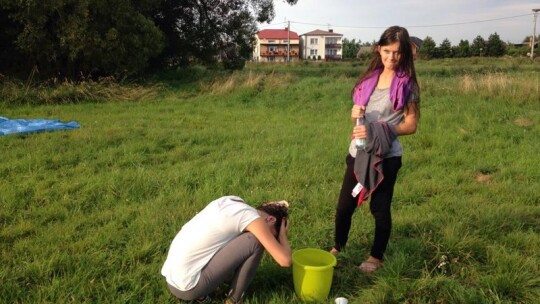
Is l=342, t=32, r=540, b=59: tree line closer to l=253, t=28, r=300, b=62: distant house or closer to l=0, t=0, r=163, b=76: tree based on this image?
l=253, t=28, r=300, b=62: distant house

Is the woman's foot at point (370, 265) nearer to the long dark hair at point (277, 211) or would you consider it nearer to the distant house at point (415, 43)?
the long dark hair at point (277, 211)

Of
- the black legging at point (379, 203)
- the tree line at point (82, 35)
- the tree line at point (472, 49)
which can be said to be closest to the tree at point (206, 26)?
the tree line at point (82, 35)

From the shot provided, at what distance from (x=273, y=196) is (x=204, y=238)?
203 centimetres

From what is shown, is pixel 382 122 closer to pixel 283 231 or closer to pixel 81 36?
pixel 283 231

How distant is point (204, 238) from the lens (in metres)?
2.29

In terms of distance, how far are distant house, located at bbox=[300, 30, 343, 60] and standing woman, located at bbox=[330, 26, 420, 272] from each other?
87895 millimetres

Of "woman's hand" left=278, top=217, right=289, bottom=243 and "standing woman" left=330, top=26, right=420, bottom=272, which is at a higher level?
"standing woman" left=330, top=26, right=420, bottom=272

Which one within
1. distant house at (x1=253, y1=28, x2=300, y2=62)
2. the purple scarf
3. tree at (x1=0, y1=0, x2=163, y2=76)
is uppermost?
distant house at (x1=253, y1=28, x2=300, y2=62)

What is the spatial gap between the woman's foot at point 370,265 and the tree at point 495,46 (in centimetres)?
5670

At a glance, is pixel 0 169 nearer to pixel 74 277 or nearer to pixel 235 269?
pixel 74 277

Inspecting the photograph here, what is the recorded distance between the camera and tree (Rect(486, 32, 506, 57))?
51.9 metres

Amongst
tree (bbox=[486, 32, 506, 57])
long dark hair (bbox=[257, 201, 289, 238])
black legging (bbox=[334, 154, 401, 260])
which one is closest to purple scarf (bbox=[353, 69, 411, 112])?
black legging (bbox=[334, 154, 401, 260])

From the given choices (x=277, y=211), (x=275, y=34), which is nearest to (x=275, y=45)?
(x=275, y=34)

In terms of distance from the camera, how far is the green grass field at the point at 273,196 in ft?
8.91
